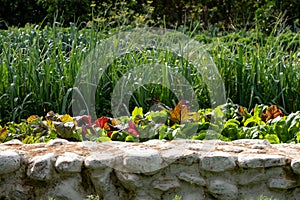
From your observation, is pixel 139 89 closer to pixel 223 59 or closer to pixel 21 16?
pixel 223 59

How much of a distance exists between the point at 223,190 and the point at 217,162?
0.16m

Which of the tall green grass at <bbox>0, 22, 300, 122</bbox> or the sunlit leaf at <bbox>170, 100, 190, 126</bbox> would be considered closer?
the sunlit leaf at <bbox>170, 100, 190, 126</bbox>

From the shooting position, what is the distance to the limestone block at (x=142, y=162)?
3.22 metres

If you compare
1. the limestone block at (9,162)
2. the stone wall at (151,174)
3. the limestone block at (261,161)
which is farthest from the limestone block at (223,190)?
the limestone block at (9,162)

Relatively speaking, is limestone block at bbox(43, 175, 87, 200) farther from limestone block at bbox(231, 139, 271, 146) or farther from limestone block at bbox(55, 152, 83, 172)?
limestone block at bbox(231, 139, 271, 146)

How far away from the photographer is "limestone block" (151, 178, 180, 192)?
10.7 ft

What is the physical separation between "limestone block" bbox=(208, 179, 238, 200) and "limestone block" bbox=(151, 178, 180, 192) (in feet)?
0.62

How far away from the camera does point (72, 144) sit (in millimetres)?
3646

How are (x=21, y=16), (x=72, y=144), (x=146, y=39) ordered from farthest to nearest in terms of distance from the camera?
(x=21, y=16), (x=146, y=39), (x=72, y=144)

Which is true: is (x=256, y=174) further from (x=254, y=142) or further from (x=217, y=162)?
(x=254, y=142)

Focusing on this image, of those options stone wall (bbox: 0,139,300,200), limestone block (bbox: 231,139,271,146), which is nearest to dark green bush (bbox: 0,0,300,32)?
limestone block (bbox: 231,139,271,146)

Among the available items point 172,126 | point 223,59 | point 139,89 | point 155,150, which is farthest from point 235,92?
point 155,150

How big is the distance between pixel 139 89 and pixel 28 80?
3.12ft

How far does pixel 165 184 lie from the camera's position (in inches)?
129
